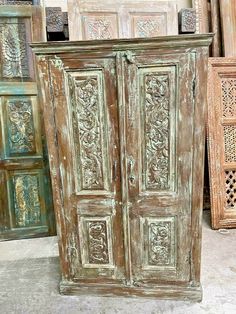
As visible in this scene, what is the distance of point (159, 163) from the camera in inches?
64.3

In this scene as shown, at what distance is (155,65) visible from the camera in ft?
4.97

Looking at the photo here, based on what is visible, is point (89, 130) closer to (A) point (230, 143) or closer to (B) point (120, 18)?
(B) point (120, 18)

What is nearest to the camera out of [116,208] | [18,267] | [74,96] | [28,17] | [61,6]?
[74,96]

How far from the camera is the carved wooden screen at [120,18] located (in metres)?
2.33

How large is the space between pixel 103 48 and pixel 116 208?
0.90 m

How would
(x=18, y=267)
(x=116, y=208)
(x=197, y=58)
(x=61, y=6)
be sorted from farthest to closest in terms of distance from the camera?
(x=61, y=6) < (x=18, y=267) < (x=116, y=208) < (x=197, y=58)

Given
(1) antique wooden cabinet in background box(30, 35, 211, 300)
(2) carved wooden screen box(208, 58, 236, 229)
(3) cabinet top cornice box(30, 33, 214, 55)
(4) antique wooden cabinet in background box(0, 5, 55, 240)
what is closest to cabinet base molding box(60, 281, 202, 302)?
(1) antique wooden cabinet in background box(30, 35, 211, 300)

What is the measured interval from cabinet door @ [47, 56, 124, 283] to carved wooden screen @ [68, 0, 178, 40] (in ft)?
3.13

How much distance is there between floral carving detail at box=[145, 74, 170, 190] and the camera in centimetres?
154

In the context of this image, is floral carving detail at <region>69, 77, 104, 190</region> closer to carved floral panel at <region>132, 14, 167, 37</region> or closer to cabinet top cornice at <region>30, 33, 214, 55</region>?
cabinet top cornice at <region>30, 33, 214, 55</region>

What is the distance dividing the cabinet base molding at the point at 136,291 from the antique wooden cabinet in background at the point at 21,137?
887mm

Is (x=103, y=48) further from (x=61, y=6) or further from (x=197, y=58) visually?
(x=61, y=6)

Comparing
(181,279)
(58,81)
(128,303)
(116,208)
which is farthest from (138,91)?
(128,303)

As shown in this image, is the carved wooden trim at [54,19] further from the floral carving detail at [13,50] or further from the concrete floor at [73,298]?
the concrete floor at [73,298]
